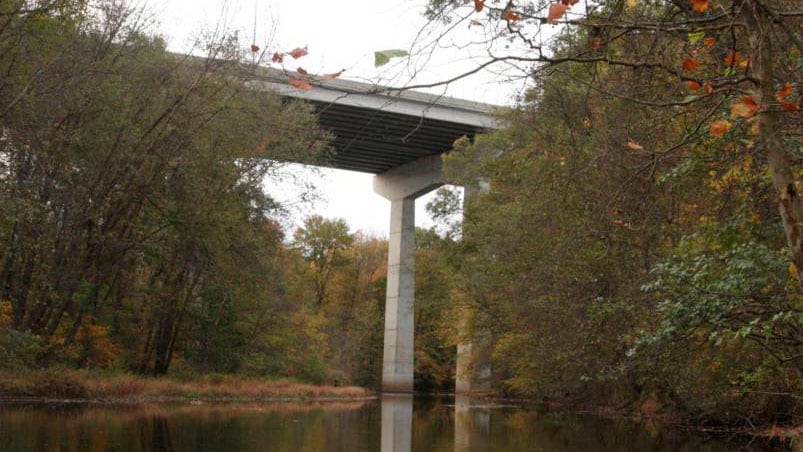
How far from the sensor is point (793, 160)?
8.18m

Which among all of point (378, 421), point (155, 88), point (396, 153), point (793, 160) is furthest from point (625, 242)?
point (396, 153)

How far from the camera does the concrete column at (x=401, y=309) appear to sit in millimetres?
52500

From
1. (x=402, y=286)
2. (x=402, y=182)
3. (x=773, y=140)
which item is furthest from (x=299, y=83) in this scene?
(x=402, y=182)

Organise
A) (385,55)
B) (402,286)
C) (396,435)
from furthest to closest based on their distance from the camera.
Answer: (402,286) < (396,435) < (385,55)

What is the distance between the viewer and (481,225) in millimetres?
32188

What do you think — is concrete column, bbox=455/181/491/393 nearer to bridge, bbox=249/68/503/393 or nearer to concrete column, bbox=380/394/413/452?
bridge, bbox=249/68/503/393

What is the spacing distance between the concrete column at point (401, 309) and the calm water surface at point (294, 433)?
29196 millimetres

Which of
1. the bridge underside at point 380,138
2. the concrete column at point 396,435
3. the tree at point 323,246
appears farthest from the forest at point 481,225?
the tree at point 323,246

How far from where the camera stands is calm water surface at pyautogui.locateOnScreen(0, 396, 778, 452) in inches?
511

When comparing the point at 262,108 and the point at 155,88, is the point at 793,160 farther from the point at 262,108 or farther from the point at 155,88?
the point at 262,108

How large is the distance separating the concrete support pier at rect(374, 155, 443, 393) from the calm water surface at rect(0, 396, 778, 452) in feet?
95.9

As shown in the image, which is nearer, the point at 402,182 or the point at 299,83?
the point at 299,83

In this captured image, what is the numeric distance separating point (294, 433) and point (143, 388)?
13.1m

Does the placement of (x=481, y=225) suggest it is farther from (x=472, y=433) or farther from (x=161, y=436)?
(x=161, y=436)
